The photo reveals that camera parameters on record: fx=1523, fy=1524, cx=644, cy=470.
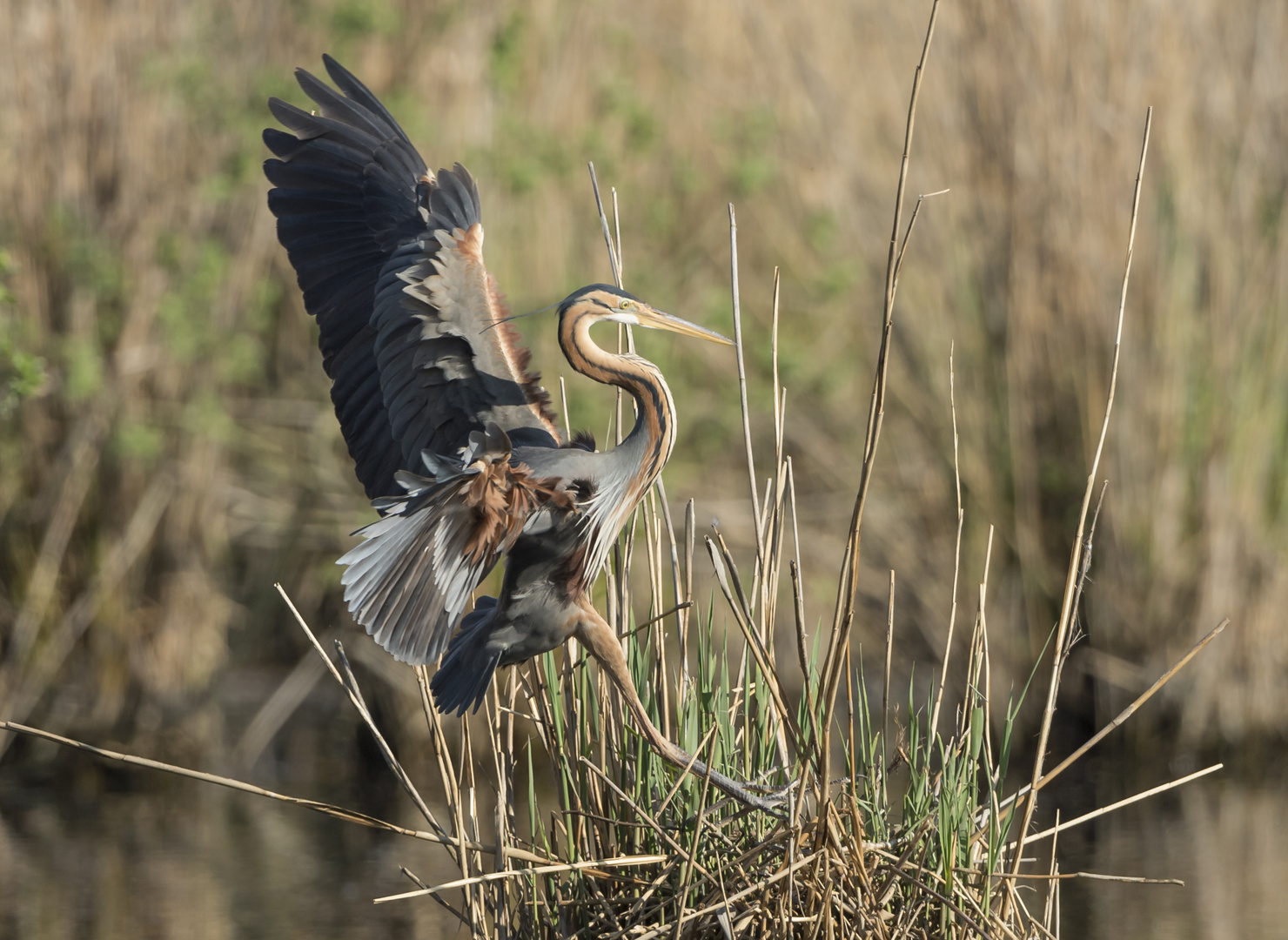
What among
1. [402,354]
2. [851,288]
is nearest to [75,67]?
[851,288]

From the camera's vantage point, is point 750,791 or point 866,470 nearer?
point 866,470

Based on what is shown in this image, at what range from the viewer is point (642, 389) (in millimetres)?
2533

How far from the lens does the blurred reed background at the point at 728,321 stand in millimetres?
5535

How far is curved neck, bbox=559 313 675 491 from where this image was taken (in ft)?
8.27

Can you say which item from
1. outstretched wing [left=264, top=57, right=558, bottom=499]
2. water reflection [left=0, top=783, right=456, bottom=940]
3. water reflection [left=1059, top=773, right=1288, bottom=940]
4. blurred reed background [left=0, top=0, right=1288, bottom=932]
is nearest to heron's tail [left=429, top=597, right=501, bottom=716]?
outstretched wing [left=264, top=57, right=558, bottom=499]

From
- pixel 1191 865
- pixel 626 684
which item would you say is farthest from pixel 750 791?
pixel 1191 865

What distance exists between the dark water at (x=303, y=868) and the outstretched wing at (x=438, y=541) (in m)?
1.70

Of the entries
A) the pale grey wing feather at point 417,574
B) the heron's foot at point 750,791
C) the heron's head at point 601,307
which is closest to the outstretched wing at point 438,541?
the pale grey wing feather at point 417,574

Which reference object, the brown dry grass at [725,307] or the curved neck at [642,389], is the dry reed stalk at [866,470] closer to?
the curved neck at [642,389]

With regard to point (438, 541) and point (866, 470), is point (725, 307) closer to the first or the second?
point (438, 541)

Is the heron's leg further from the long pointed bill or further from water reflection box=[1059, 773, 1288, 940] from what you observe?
water reflection box=[1059, 773, 1288, 940]

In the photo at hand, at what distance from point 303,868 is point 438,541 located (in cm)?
298

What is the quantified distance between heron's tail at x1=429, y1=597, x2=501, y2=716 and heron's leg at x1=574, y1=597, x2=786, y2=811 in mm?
161

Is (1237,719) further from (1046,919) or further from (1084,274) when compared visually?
(1046,919)
